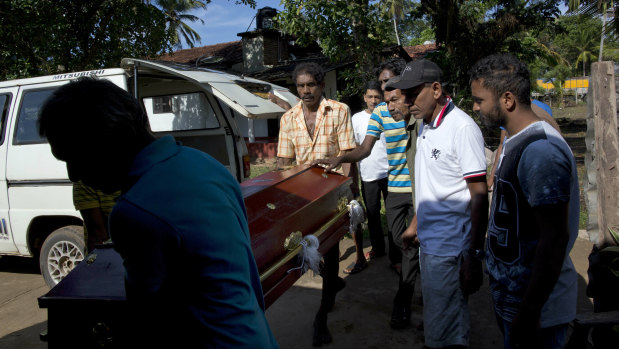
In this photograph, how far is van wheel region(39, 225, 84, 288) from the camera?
4.01m

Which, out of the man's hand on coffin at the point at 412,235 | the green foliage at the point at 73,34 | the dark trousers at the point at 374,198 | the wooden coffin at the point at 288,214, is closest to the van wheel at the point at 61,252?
the wooden coffin at the point at 288,214

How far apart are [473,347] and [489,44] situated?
35.3 feet

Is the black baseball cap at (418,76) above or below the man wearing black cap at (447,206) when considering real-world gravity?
above

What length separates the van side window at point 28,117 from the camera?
4.09 m

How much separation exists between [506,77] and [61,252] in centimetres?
409

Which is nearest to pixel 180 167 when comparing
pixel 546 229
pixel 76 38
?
pixel 546 229

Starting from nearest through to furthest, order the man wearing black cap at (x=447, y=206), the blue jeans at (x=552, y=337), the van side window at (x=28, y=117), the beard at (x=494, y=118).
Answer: the blue jeans at (x=552, y=337) → the beard at (x=494, y=118) → the man wearing black cap at (x=447, y=206) → the van side window at (x=28, y=117)

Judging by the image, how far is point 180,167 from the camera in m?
1.07

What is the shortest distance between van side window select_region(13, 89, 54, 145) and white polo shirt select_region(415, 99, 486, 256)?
3.68 meters

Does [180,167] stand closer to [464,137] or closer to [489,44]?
[464,137]

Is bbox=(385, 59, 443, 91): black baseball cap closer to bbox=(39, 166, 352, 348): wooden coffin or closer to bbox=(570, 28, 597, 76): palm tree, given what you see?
bbox=(39, 166, 352, 348): wooden coffin

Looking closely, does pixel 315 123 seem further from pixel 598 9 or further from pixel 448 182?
pixel 598 9

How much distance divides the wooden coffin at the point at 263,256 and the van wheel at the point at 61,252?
6.76 feet

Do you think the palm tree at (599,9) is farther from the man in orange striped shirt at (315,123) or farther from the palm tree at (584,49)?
the palm tree at (584,49)
